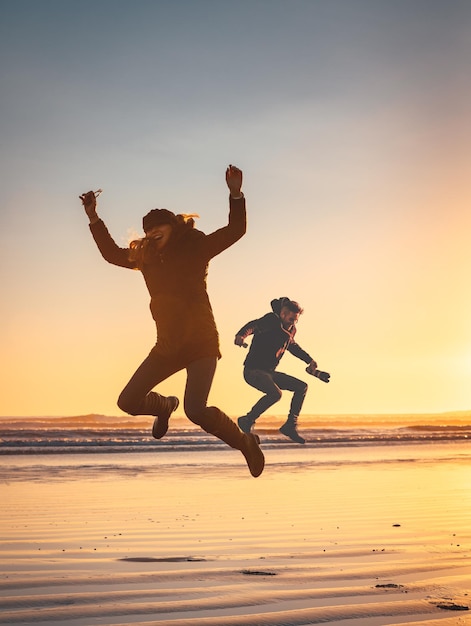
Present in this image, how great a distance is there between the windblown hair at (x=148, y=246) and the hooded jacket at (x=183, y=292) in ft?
0.07

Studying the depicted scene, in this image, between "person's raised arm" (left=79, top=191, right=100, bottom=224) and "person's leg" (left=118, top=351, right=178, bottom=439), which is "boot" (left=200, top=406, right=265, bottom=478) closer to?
"person's leg" (left=118, top=351, right=178, bottom=439)

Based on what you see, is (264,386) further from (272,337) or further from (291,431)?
(291,431)

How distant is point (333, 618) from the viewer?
5.36 m

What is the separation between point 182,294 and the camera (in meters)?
6.37

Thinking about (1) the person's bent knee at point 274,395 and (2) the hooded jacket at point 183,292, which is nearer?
(2) the hooded jacket at point 183,292

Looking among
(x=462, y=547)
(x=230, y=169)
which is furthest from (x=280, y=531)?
(x=230, y=169)

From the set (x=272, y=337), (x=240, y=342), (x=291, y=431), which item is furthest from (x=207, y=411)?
(x=291, y=431)

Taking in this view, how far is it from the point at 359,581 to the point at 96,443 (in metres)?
21.4

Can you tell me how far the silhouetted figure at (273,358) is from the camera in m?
16.3

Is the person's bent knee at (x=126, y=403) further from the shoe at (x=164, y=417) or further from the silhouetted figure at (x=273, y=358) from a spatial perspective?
the silhouetted figure at (x=273, y=358)

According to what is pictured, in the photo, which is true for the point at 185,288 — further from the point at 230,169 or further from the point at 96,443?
the point at 96,443

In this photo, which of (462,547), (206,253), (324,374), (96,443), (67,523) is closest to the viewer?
(206,253)

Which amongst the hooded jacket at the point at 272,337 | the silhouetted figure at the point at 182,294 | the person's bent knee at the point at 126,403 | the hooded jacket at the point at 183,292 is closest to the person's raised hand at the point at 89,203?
the silhouetted figure at the point at 182,294

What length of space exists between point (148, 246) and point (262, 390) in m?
12.3
